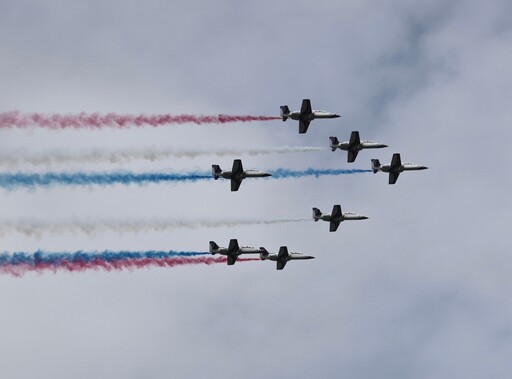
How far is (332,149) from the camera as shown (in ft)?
451

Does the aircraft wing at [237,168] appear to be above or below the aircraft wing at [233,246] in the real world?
above

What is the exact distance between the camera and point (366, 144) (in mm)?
138000

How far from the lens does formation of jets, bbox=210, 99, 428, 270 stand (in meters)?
127

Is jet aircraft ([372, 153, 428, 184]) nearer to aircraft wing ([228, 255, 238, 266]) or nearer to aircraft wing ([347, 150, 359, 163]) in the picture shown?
aircraft wing ([347, 150, 359, 163])

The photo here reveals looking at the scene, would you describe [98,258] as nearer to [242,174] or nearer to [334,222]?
[242,174]

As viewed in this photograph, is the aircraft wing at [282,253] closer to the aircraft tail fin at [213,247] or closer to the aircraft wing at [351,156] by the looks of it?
the aircraft tail fin at [213,247]

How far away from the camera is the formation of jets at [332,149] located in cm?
12656

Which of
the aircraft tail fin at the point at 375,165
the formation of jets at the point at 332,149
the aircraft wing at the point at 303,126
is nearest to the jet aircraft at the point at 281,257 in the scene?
the formation of jets at the point at 332,149

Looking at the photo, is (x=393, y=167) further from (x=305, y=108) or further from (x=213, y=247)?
(x=213, y=247)

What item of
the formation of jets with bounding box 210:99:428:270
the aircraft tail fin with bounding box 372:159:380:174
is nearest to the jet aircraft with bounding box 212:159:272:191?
the formation of jets with bounding box 210:99:428:270

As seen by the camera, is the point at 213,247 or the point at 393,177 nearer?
the point at 213,247

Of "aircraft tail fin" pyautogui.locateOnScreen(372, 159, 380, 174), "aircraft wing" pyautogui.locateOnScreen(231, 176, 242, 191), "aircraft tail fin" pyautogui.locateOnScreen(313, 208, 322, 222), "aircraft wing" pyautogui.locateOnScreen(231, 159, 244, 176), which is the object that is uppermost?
"aircraft tail fin" pyautogui.locateOnScreen(372, 159, 380, 174)

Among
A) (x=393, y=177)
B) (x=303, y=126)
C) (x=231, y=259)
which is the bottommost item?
(x=231, y=259)

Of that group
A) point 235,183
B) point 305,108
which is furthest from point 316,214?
point 235,183
